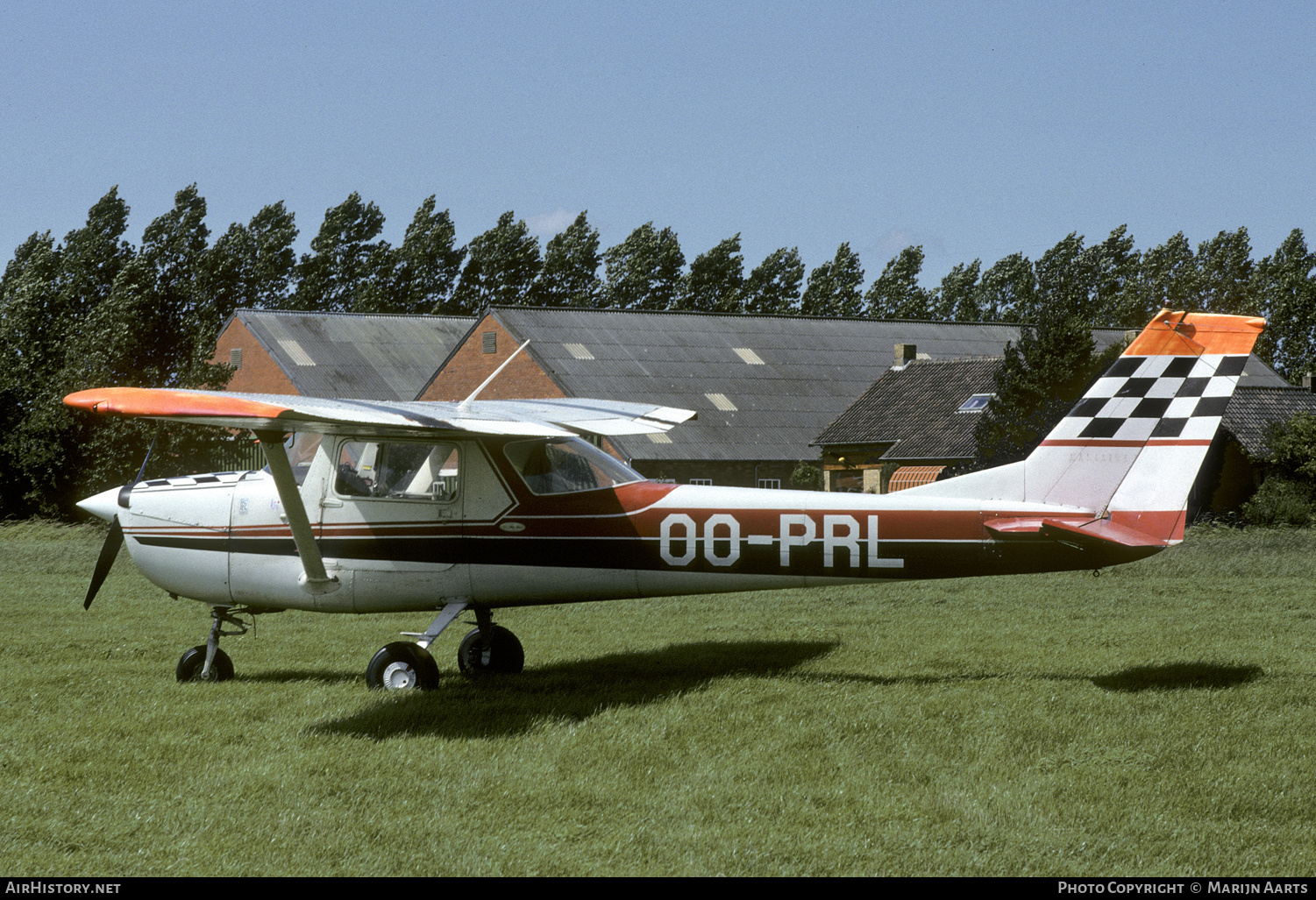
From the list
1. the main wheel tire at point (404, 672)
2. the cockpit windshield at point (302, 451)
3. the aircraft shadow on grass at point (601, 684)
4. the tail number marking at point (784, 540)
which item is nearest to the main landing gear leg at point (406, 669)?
the main wheel tire at point (404, 672)

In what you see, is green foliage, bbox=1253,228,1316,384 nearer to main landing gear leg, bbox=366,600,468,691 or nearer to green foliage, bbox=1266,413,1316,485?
green foliage, bbox=1266,413,1316,485

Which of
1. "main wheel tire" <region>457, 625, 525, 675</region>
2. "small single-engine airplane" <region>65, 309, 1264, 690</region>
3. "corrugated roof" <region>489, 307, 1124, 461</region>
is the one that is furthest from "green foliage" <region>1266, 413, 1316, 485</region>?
"main wheel tire" <region>457, 625, 525, 675</region>

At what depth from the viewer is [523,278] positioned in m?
83.7

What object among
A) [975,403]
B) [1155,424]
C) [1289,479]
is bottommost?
[1289,479]

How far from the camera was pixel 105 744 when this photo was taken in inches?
295

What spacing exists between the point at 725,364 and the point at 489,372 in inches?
348

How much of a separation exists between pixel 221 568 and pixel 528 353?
32.7 meters

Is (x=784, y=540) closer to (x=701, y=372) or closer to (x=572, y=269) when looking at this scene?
(x=701, y=372)

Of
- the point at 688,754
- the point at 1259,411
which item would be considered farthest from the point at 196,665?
the point at 1259,411

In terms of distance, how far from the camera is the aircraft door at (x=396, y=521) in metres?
9.46

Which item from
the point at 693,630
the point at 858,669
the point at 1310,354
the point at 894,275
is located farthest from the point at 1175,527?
the point at 894,275

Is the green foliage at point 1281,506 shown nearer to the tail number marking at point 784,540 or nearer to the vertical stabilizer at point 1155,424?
the vertical stabilizer at point 1155,424

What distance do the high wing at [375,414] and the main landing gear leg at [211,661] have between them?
6.48 feet
